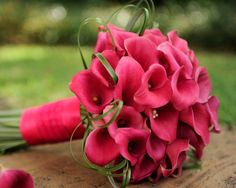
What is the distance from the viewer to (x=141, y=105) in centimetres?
100

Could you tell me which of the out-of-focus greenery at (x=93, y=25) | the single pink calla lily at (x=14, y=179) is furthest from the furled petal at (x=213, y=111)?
the out-of-focus greenery at (x=93, y=25)

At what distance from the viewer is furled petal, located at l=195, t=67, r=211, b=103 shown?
3.67 feet

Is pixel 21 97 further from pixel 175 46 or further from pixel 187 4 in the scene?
pixel 187 4

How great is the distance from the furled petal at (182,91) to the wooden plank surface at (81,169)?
20 cm

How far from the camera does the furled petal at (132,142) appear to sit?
96cm

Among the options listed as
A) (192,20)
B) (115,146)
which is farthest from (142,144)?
(192,20)

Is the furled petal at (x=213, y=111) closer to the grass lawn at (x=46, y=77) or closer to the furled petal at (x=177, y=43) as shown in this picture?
the furled petal at (x=177, y=43)

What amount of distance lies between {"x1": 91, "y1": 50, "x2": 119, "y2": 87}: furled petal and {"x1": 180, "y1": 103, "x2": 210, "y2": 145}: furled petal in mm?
185

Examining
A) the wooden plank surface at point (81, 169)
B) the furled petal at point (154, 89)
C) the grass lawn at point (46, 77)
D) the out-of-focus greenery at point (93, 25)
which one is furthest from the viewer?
the out-of-focus greenery at point (93, 25)

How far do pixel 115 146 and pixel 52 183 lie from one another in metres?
0.21

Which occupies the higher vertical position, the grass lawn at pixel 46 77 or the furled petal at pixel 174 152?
the furled petal at pixel 174 152

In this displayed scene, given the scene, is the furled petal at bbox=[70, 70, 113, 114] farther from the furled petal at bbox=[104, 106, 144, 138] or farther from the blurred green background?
the blurred green background

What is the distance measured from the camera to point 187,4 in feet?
21.2

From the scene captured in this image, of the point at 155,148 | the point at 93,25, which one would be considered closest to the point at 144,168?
the point at 155,148
